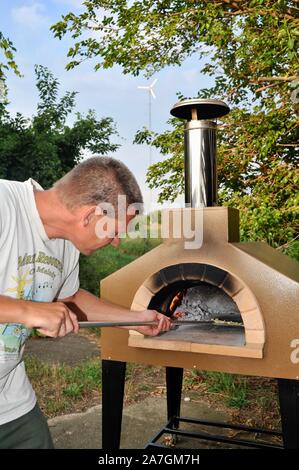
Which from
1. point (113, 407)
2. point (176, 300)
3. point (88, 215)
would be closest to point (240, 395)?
point (176, 300)

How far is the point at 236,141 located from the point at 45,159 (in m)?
3.26

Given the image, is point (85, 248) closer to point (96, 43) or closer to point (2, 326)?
point (2, 326)

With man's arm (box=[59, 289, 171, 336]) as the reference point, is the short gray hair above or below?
above

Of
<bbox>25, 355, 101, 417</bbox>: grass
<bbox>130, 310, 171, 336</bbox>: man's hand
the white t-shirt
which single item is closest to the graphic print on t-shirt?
the white t-shirt

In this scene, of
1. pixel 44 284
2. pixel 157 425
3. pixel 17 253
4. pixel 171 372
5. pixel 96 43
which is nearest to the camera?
pixel 17 253

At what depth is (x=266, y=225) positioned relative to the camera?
4781mm

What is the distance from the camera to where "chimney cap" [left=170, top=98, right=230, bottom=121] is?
8.95 feet

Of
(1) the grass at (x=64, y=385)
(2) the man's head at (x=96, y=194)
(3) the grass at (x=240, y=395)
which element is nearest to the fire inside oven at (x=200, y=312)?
(2) the man's head at (x=96, y=194)

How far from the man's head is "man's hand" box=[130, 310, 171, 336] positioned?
706 mm

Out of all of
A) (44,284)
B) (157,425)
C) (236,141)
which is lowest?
(157,425)

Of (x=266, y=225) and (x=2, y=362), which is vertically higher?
(x=266, y=225)

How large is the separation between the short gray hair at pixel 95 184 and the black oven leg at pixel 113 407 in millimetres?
1289

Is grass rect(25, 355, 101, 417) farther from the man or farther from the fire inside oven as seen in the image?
the man

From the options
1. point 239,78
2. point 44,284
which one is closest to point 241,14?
point 239,78
